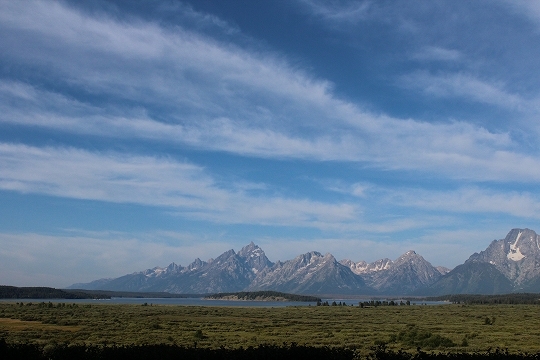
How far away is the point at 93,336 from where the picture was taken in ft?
214

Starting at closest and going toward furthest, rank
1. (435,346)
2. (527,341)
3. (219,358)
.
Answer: (219,358) → (435,346) → (527,341)

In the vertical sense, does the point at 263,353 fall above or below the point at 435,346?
above

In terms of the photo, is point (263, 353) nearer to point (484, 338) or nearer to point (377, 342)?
point (377, 342)

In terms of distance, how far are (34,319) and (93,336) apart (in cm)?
4993

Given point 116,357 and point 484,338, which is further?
point 484,338

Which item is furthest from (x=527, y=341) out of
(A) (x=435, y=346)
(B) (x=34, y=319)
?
(B) (x=34, y=319)

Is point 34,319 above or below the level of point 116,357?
below

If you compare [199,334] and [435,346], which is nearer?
[435,346]

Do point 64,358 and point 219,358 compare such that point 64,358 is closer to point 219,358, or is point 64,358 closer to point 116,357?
point 116,357

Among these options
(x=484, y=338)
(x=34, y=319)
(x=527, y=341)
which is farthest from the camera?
(x=34, y=319)

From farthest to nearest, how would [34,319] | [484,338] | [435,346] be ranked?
1. [34,319]
2. [484,338]
3. [435,346]

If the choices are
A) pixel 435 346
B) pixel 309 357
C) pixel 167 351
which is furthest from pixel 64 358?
pixel 435 346

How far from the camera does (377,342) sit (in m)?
61.3

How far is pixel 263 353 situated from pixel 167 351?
222 inches
